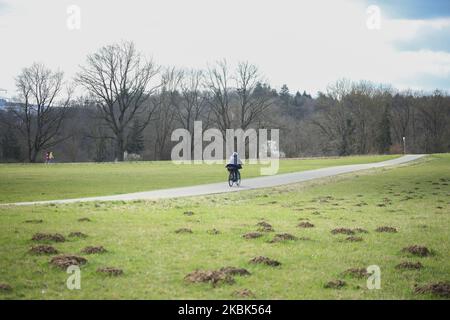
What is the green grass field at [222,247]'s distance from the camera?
24.9ft

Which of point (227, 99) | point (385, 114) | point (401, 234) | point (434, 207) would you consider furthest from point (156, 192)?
point (385, 114)

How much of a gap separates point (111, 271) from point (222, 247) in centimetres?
301

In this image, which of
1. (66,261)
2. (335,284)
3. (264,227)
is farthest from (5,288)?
(264,227)

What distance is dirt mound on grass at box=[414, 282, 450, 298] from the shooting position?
24.3 feet

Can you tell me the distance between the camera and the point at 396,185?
96.5 feet

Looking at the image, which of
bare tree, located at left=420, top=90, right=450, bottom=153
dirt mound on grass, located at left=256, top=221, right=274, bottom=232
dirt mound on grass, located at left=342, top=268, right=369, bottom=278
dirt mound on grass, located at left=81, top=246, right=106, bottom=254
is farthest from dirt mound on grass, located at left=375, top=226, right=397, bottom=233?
bare tree, located at left=420, top=90, right=450, bottom=153

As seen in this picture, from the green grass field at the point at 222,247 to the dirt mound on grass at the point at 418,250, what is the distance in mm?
110

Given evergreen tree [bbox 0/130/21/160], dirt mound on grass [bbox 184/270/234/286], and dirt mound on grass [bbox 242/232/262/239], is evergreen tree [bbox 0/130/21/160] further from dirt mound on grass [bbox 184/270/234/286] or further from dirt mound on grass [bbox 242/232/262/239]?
dirt mound on grass [bbox 184/270/234/286]

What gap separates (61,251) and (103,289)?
119 inches

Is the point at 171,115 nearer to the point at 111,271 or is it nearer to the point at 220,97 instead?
the point at 220,97

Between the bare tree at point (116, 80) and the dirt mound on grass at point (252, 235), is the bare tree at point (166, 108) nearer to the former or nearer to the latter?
the bare tree at point (116, 80)

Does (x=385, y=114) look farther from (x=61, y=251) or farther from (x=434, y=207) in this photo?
(x=61, y=251)

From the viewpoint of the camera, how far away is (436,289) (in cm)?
748
